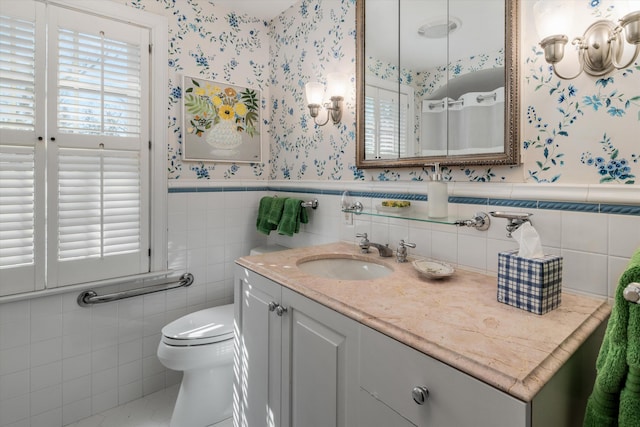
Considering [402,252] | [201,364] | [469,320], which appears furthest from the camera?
[201,364]

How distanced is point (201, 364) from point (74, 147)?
4.16 feet

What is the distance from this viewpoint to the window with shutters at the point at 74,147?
63.2 inches

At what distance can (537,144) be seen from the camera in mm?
1120

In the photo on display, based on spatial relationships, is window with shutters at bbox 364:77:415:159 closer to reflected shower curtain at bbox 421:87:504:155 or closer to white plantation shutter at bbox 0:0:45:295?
reflected shower curtain at bbox 421:87:504:155

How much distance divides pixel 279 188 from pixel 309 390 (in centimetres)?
150

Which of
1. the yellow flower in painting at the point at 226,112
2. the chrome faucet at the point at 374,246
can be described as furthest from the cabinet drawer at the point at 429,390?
the yellow flower in painting at the point at 226,112

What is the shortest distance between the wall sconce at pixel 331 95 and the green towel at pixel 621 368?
1.44 m

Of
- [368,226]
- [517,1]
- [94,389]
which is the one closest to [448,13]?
[517,1]

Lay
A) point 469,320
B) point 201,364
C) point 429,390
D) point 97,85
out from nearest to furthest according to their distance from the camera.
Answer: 1. point 429,390
2. point 469,320
3. point 201,364
4. point 97,85

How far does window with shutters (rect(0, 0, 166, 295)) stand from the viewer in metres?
1.61

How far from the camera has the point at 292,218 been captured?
204 cm

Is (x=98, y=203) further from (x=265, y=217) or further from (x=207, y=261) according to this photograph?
(x=265, y=217)

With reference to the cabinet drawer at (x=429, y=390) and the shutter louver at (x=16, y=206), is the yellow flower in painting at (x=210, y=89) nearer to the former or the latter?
the shutter louver at (x=16, y=206)

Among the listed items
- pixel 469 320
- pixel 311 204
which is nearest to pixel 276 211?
pixel 311 204
